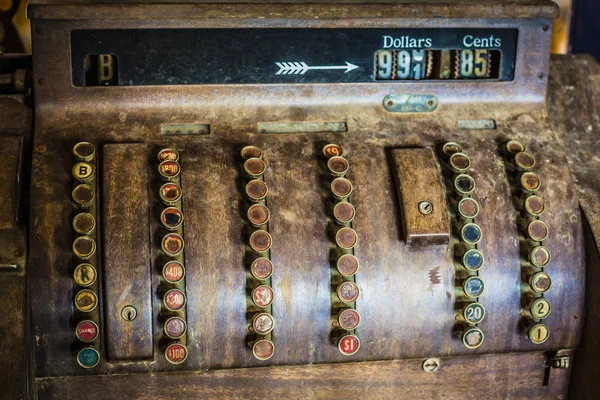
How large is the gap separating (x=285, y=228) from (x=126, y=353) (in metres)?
0.49

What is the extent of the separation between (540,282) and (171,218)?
96cm

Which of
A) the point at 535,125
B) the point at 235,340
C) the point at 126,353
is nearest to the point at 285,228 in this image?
the point at 235,340

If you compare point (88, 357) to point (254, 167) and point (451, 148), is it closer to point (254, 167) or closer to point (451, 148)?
point (254, 167)

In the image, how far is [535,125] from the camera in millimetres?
2170

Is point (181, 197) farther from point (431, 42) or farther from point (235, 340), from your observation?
point (431, 42)

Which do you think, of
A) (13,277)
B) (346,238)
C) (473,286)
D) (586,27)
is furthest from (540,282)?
(586,27)

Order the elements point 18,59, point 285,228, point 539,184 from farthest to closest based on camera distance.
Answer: point 18,59
point 539,184
point 285,228

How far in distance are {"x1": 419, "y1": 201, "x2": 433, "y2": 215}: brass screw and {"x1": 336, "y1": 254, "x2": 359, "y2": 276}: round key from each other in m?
0.22

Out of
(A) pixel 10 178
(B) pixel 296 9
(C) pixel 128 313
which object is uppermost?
(B) pixel 296 9

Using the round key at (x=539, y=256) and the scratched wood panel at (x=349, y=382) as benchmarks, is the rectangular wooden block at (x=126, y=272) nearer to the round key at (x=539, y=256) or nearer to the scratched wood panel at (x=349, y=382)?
the scratched wood panel at (x=349, y=382)

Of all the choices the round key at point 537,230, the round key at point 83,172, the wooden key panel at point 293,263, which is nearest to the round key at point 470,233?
the wooden key panel at point 293,263

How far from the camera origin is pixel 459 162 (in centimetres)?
200

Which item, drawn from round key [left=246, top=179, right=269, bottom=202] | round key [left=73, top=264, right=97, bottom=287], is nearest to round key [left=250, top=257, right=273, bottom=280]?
round key [left=246, top=179, right=269, bottom=202]

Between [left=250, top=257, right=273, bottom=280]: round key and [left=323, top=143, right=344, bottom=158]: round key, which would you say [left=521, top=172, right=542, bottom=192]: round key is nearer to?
[left=323, top=143, right=344, bottom=158]: round key
